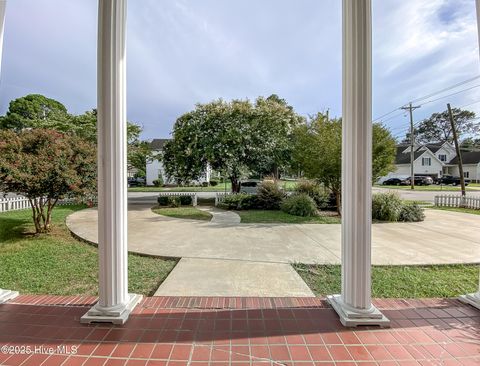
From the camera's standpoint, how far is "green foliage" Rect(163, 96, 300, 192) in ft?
40.9

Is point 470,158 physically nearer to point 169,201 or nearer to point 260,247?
point 169,201

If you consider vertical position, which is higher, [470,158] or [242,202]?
[470,158]

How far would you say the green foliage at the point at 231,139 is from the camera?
12469 mm

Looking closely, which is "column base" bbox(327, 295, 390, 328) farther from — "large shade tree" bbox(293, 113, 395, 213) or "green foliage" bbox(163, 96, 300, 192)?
"green foliage" bbox(163, 96, 300, 192)

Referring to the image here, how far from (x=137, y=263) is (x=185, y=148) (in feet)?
29.3

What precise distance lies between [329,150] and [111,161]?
8024 mm

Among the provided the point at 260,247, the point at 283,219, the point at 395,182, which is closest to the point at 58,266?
the point at 260,247

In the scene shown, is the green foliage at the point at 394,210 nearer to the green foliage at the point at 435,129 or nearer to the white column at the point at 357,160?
the white column at the point at 357,160

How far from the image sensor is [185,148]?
1284 cm

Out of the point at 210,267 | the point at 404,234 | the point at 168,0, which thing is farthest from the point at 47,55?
the point at 404,234

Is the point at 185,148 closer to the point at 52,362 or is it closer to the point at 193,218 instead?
the point at 193,218

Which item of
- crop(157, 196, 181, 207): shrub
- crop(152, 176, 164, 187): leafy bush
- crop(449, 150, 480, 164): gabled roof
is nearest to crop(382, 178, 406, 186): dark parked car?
crop(449, 150, 480, 164): gabled roof

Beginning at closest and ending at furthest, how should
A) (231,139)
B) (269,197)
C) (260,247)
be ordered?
(260,247)
(269,197)
(231,139)

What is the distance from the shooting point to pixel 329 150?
912 centimetres
